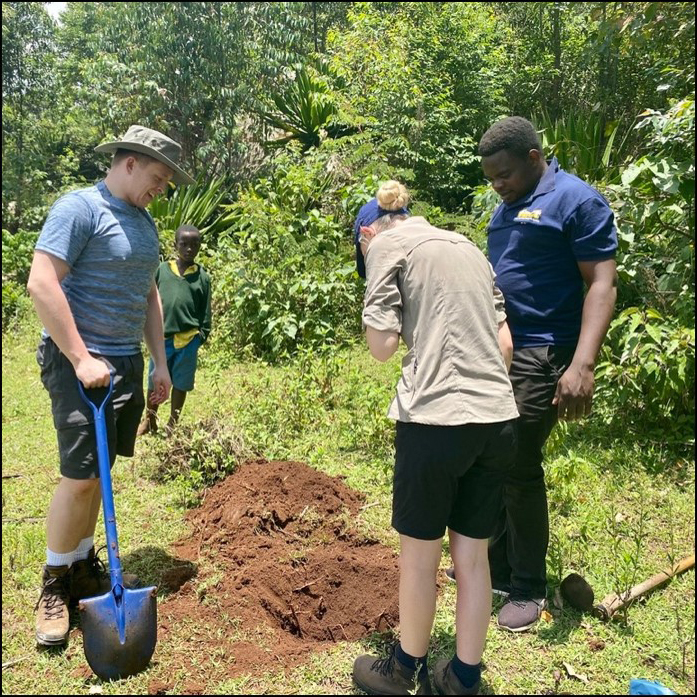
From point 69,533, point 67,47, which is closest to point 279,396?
point 69,533

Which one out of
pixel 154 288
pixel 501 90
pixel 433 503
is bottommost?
pixel 433 503

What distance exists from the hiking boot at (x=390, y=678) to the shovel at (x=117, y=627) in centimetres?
86

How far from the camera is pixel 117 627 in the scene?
285 centimetres

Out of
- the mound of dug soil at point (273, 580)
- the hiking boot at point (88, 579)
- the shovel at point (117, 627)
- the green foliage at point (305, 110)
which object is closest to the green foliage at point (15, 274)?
the green foliage at point (305, 110)

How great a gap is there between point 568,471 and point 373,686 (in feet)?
7.37

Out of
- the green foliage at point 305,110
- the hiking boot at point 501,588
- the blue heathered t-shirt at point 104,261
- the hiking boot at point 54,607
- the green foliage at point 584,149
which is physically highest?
the green foliage at point 305,110

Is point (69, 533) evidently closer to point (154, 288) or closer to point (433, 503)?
point (154, 288)

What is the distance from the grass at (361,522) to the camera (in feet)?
9.57

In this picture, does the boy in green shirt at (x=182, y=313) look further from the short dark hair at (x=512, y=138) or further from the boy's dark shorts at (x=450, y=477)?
the boy's dark shorts at (x=450, y=477)

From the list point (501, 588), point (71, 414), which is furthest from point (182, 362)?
point (501, 588)

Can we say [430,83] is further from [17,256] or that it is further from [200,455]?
[200,455]

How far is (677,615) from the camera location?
307cm

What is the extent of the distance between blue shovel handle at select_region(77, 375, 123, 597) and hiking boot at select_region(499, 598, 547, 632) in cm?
165

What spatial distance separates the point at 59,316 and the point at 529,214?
2.01 metres
